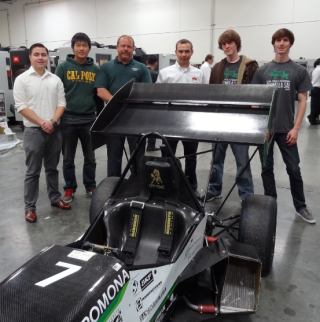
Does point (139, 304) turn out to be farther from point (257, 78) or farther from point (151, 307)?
point (257, 78)

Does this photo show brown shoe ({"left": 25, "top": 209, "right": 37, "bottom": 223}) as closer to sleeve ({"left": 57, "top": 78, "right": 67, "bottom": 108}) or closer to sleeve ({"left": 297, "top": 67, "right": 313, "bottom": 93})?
sleeve ({"left": 57, "top": 78, "right": 67, "bottom": 108})

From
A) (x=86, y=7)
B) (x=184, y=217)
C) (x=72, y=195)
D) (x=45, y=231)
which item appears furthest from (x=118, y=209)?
(x=86, y=7)

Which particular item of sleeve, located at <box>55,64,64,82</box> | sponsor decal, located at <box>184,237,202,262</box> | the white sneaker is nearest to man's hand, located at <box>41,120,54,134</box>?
sleeve, located at <box>55,64,64,82</box>

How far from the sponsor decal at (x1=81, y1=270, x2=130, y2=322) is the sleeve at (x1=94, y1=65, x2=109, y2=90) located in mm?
2289

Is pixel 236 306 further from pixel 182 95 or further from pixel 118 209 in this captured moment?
pixel 182 95

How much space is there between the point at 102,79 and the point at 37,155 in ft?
3.15

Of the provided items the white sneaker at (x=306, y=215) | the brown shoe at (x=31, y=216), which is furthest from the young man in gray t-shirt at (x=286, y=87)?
the brown shoe at (x=31, y=216)

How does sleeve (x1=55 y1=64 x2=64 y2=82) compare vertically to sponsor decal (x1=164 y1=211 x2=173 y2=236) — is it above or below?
above

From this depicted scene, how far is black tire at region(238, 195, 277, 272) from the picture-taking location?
2084 mm

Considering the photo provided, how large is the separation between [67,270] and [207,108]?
1.52 meters

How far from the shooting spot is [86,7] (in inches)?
593

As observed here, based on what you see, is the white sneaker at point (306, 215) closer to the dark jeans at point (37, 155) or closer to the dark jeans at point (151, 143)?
the dark jeans at point (37, 155)

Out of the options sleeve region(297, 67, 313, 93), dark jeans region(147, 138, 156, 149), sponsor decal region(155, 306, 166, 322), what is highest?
sleeve region(297, 67, 313, 93)

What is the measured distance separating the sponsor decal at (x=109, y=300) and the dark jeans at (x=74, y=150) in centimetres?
231
